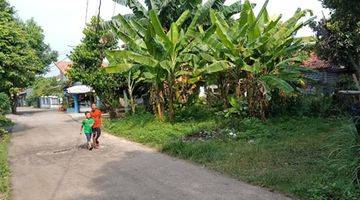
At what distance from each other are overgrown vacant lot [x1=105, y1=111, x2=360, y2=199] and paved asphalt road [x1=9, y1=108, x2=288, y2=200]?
466 mm

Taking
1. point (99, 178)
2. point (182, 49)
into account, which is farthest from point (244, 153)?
point (182, 49)

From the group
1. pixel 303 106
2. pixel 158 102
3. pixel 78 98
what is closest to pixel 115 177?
pixel 158 102

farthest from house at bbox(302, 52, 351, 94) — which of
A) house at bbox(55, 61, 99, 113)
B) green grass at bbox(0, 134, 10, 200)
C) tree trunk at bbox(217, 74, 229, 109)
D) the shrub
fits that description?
house at bbox(55, 61, 99, 113)

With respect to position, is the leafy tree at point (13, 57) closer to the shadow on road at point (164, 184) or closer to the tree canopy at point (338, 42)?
the shadow on road at point (164, 184)

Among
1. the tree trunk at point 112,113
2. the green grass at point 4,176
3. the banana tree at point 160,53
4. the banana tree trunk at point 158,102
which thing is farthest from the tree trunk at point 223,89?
the green grass at point 4,176

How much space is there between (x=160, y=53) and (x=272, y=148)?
700 centimetres

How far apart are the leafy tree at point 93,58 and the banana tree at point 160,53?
394 inches

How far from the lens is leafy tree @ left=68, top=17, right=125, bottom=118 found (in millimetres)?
28234

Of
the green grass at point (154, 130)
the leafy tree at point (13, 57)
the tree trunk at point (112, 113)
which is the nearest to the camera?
the green grass at point (154, 130)

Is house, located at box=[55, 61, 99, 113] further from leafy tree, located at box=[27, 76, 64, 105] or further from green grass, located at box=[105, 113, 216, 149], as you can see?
green grass, located at box=[105, 113, 216, 149]

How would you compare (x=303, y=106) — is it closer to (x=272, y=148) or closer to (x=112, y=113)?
(x=272, y=148)

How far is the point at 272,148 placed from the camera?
1151cm

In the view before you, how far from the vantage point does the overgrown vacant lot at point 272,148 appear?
7895 millimetres

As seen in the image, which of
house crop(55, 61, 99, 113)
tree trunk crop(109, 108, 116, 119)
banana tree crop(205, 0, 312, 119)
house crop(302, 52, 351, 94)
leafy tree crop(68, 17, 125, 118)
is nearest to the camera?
banana tree crop(205, 0, 312, 119)
